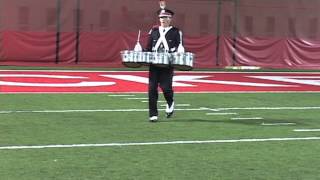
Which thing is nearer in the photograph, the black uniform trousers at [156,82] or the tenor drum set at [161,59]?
the tenor drum set at [161,59]

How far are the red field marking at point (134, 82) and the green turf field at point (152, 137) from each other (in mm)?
1510

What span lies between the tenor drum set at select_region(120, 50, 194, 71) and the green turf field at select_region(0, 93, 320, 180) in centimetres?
86

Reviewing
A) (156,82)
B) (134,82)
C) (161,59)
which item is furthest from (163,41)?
(134,82)

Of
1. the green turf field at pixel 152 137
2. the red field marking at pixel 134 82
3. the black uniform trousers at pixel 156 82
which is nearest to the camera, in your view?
the green turf field at pixel 152 137

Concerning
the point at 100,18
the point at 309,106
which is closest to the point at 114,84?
the point at 309,106

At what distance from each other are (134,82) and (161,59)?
6965 mm

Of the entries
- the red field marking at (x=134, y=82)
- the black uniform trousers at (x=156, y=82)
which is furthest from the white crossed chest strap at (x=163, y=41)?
the red field marking at (x=134, y=82)

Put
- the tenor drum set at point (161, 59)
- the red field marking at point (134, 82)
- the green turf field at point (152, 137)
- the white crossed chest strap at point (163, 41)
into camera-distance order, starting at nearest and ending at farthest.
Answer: the green turf field at point (152, 137) < the tenor drum set at point (161, 59) < the white crossed chest strap at point (163, 41) < the red field marking at point (134, 82)

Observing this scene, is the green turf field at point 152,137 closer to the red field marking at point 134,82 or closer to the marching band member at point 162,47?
the marching band member at point 162,47

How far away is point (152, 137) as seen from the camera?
8539mm

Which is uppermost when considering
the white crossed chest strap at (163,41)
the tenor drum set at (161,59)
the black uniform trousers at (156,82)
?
the white crossed chest strap at (163,41)

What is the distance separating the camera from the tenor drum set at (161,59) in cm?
972

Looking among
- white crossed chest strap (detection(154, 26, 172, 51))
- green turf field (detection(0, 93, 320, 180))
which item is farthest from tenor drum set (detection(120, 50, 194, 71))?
green turf field (detection(0, 93, 320, 180))

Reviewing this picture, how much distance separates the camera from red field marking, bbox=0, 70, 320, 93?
48.3 feet
